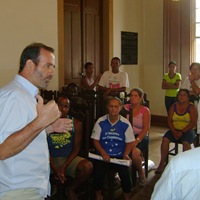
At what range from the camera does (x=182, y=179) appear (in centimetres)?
117

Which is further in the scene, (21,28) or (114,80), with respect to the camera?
(114,80)

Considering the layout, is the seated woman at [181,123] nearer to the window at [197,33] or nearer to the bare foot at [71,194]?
the bare foot at [71,194]

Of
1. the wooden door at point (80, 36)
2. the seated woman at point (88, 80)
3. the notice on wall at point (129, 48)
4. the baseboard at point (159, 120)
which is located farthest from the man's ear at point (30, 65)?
the baseboard at point (159, 120)

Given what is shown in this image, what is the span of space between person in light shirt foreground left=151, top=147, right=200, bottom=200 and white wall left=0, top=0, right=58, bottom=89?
13.1 ft

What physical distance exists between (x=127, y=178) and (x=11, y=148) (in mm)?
1902

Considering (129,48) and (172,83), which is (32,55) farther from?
(129,48)

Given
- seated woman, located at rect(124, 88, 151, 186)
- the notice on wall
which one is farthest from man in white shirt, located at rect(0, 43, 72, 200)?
the notice on wall

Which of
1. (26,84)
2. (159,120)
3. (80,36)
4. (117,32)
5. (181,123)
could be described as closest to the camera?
(26,84)

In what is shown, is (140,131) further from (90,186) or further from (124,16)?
(124,16)

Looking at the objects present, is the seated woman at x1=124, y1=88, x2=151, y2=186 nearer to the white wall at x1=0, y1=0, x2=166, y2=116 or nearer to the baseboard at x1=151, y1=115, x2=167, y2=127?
the white wall at x1=0, y1=0, x2=166, y2=116

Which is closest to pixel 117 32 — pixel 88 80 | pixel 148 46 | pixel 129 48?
pixel 129 48

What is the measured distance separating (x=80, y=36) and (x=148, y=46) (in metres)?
1.98

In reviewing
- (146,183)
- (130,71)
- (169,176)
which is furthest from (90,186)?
(130,71)

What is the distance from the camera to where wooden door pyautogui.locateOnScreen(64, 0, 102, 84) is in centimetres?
604
